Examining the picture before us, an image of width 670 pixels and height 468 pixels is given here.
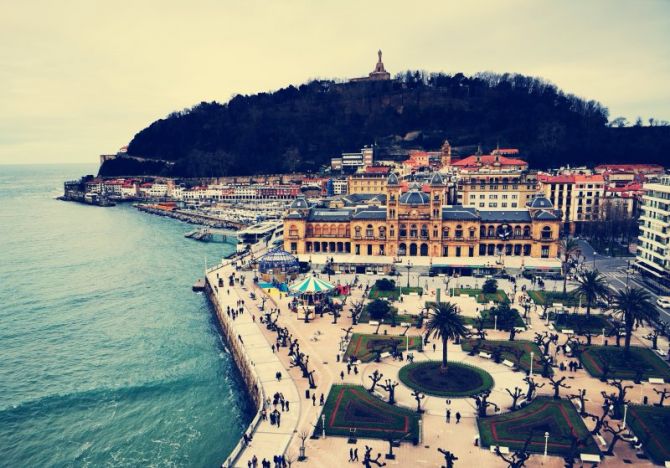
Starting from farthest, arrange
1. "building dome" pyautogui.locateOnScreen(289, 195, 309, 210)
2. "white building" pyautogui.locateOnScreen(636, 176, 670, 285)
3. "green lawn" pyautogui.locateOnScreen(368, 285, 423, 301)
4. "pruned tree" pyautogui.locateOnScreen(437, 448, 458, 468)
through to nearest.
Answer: "building dome" pyautogui.locateOnScreen(289, 195, 309, 210) → "white building" pyautogui.locateOnScreen(636, 176, 670, 285) → "green lawn" pyautogui.locateOnScreen(368, 285, 423, 301) → "pruned tree" pyautogui.locateOnScreen(437, 448, 458, 468)

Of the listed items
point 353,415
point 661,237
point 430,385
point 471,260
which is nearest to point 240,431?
point 353,415

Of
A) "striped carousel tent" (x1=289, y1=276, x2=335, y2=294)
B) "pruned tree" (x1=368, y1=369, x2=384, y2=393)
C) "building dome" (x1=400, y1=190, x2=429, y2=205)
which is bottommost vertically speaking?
"pruned tree" (x1=368, y1=369, x2=384, y2=393)

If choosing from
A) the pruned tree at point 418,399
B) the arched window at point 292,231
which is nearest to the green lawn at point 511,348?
the pruned tree at point 418,399

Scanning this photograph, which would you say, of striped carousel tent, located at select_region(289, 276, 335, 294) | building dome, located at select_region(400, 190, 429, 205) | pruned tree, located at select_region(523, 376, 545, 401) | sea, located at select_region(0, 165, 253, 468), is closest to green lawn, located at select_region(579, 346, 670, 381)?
pruned tree, located at select_region(523, 376, 545, 401)

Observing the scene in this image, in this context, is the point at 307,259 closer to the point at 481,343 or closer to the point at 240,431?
the point at 481,343

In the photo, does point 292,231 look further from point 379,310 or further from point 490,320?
point 490,320

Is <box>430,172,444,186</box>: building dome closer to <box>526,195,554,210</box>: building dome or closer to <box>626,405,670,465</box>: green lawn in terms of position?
<box>526,195,554,210</box>: building dome

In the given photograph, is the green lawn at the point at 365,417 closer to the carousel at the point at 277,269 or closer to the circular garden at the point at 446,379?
the circular garden at the point at 446,379

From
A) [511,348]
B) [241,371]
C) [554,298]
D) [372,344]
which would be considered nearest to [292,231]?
[372,344]
